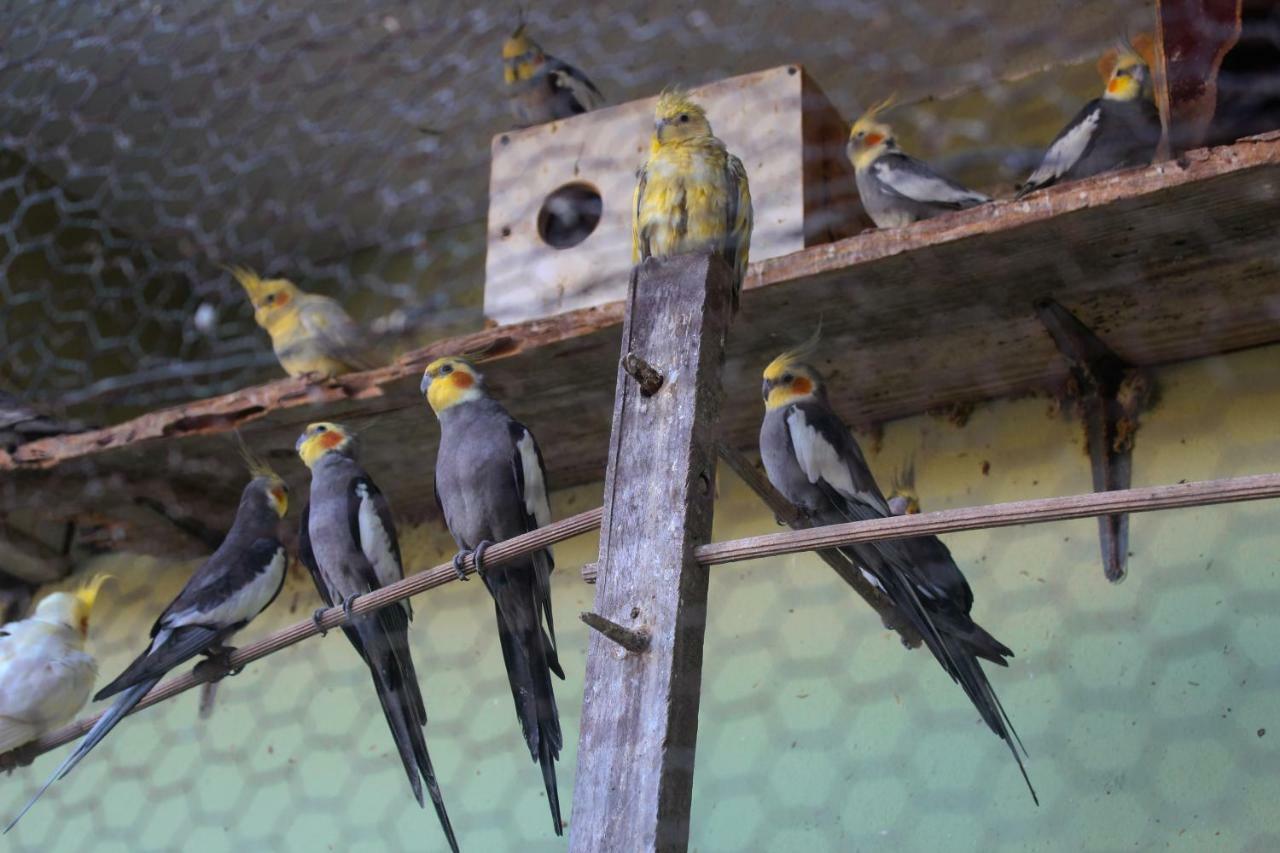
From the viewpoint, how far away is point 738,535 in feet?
6.39

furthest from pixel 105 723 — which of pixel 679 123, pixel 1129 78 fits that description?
pixel 1129 78

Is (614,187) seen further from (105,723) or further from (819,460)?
(105,723)

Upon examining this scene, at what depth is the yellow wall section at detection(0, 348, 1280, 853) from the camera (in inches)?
61.9

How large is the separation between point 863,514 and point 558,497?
0.71 metres

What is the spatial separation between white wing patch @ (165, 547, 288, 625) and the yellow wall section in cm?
38

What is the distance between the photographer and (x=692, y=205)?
143 cm

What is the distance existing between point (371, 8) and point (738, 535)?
950mm

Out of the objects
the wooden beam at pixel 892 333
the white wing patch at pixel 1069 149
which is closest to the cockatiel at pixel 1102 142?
the white wing patch at pixel 1069 149

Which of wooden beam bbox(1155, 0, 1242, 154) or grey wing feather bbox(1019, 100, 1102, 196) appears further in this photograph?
grey wing feather bbox(1019, 100, 1102, 196)

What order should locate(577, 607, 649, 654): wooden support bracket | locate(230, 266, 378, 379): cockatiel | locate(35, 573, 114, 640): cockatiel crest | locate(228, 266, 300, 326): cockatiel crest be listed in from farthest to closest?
1. locate(228, 266, 300, 326): cockatiel crest
2. locate(230, 266, 378, 379): cockatiel
3. locate(35, 573, 114, 640): cockatiel crest
4. locate(577, 607, 649, 654): wooden support bracket

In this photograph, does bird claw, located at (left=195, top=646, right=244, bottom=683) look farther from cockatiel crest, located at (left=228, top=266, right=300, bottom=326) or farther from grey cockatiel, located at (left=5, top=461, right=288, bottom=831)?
cockatiel crest, located at (left=228, top=266, right=300, bottom=326)

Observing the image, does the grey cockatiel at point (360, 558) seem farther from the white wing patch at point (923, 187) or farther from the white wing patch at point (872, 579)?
the white wing patch at point (923, 187)

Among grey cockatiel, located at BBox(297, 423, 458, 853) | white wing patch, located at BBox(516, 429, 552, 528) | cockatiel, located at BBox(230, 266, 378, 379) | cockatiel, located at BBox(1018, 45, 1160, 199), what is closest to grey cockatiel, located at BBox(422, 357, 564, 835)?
white wing patch, located at BBox(516, 429, 552, 528)

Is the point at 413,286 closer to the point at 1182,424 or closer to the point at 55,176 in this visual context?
the point at 55,176
